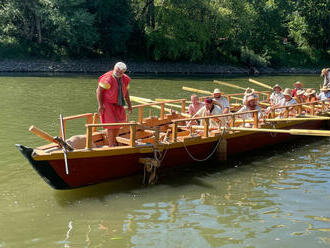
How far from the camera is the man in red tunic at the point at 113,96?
366 inches

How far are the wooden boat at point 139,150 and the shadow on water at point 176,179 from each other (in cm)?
22

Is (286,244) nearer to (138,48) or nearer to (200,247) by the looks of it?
(200,247)

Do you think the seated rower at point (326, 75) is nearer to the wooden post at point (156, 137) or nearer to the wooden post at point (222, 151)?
the wooden post at point (222, 151)

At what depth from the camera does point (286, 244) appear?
734cm

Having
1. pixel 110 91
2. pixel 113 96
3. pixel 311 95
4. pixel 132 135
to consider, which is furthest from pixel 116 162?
pixel 311 95

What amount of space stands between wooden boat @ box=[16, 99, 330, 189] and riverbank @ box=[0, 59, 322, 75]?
32483 mm

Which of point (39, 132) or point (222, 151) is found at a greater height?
point (39, 132)

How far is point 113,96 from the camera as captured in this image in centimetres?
948

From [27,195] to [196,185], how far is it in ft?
12.5

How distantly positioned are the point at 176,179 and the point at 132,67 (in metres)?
36.8

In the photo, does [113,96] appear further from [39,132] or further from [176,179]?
[176,179]

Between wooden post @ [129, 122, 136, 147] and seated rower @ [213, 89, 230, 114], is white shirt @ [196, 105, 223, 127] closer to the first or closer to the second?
seated rower @ [213, 89, 230, 114]

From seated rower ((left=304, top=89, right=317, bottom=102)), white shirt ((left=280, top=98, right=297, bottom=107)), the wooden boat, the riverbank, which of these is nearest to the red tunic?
the wooden boat

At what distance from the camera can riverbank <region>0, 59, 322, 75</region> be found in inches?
1689
